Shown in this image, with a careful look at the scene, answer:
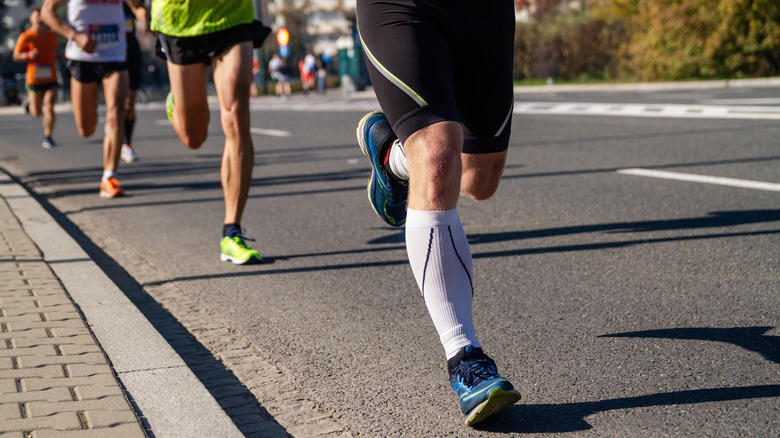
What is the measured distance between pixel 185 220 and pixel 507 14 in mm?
3941

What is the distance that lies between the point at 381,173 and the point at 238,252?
154cm

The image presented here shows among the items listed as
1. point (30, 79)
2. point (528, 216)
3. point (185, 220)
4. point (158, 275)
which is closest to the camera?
point (158, 275)

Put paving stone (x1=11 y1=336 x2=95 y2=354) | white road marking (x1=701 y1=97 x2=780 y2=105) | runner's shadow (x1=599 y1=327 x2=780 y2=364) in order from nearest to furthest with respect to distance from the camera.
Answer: runner's shadow (x1=599 y1=327 x2=780 y2=364)
paving stone (x1=11 y1=336 x2=95 y2=354)
white road marking (x1=701 y1=97 x2=780 y2=105)

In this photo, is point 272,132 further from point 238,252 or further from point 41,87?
point 238,252

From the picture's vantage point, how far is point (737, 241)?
475cm

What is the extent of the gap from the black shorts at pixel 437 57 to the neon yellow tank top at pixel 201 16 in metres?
2.00

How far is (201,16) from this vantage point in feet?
15.5

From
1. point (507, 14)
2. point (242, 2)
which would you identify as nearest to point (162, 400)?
point (507, 14)

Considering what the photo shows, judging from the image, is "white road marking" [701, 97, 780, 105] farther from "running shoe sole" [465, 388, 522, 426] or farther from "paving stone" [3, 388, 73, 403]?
"paving stone" [3, 388, 73, 403]

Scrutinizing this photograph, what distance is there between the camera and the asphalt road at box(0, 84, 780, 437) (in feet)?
8.90

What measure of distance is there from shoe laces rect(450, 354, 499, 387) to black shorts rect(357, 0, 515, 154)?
703 mm

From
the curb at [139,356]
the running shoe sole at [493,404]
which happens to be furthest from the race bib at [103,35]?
the running shoe sole at [493,404]

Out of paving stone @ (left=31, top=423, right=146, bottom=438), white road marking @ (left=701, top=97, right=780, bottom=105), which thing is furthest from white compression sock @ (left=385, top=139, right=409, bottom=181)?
white road marking @ (left=701, top=97, right=780, bottom=105)

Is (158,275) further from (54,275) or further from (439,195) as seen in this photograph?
(439,195)
